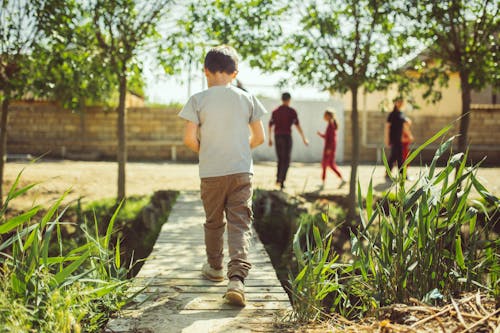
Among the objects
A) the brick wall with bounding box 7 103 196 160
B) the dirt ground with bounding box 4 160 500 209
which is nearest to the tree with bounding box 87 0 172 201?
the dirt ground with bounding box 4 160 500 209

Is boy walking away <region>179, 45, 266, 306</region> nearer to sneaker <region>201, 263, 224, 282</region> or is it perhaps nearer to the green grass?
sneaker <region>201, 263, 224, 282</region>

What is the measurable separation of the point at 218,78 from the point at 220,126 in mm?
316

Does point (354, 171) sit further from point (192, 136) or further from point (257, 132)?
point (192, 136)

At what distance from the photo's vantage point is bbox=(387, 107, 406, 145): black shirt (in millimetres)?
9766

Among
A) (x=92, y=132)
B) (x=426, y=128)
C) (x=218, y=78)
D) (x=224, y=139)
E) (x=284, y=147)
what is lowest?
(x=284, y=147)

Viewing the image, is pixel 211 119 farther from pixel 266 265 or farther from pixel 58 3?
pixel 58 3

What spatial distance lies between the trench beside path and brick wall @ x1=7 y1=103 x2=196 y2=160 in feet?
43.7

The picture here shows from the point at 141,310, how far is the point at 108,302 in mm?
213

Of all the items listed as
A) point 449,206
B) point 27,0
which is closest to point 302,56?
point 27,0

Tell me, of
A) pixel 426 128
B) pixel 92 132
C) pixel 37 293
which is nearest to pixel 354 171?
pixel 37 293

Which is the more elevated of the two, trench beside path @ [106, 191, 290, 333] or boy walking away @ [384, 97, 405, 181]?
boy walking away @ [384, 97, 405, 181]

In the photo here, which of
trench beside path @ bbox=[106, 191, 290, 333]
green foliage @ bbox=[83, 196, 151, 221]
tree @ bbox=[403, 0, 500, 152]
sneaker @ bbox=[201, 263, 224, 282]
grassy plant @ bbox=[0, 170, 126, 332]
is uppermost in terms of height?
tree @ bbox=[403, 0, 500, 152]

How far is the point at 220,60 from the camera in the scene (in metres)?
3.24

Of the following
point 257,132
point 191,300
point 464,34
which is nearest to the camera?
point 191,300
